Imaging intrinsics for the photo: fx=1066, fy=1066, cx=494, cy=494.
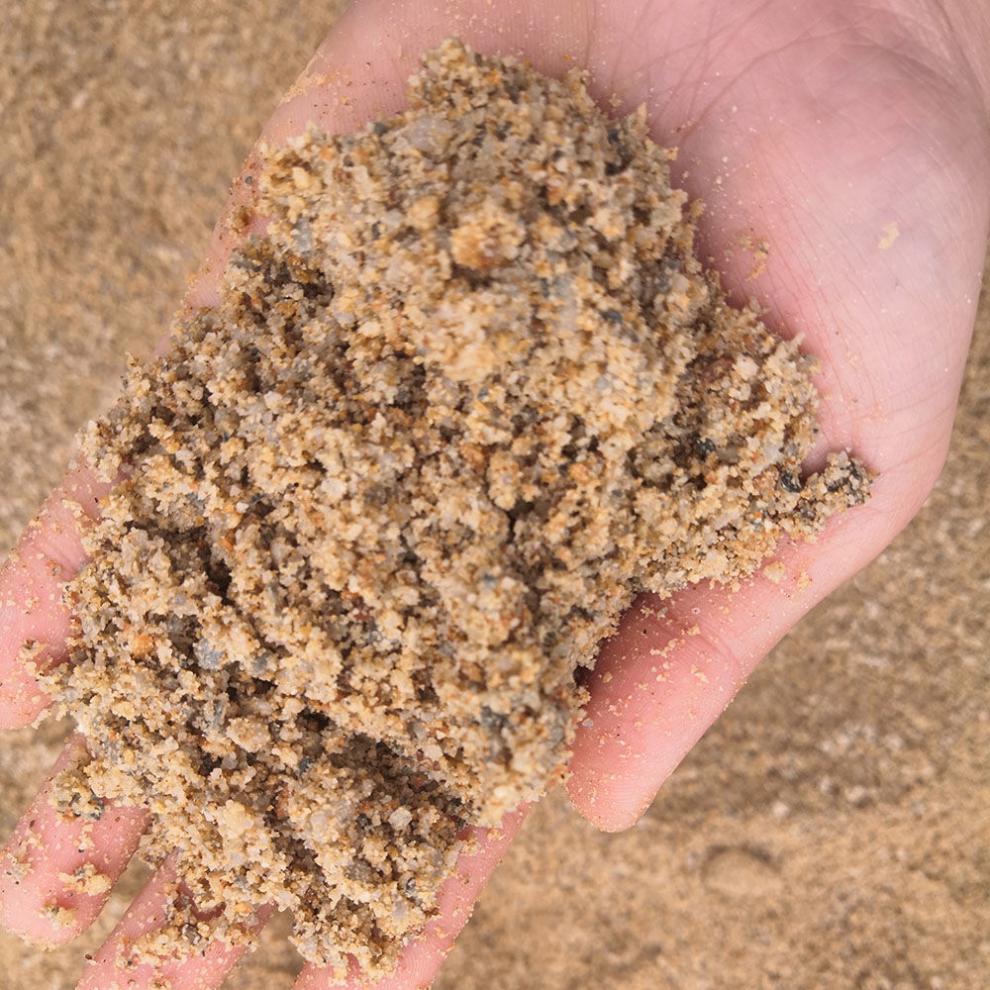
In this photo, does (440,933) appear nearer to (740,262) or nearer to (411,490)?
(411,490)

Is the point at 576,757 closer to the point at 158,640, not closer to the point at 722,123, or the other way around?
the point at 158,640

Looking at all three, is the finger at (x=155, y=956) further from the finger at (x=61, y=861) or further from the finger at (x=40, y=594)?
the finger at (x=40, y=594)

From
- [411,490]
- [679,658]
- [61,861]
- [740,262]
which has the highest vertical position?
[740,262]

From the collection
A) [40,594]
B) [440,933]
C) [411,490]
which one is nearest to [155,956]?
[440,933]

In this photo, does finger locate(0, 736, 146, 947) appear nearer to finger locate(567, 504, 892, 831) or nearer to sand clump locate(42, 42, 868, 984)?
sand clump locate(42, 42, 868, 984)

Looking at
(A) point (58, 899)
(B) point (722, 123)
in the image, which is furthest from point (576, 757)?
(B) point (722, 123)

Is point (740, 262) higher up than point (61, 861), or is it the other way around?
point (740, 262)

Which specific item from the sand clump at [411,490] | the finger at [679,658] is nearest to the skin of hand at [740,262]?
the finger at [679,658]
